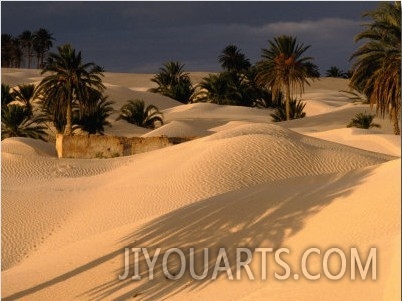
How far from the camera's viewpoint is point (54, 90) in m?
47.4

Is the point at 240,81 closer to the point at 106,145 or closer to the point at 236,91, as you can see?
the point at 236,91

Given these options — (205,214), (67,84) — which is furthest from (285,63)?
(205,214)

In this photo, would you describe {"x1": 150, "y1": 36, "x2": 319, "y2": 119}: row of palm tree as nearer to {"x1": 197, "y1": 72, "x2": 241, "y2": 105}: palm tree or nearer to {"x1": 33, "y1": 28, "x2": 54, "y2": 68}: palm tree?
{"x1": 197, "y1": 72, "x2": 241, "y2": 105}: palm tree

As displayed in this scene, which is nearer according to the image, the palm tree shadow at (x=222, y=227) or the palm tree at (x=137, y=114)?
the palm tree shadow at (x=222, y=227)

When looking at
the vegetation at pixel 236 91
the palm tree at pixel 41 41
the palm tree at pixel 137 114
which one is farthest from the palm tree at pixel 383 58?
the palm tree at pixel 41 41

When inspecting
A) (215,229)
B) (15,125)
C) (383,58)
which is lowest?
(15,125)

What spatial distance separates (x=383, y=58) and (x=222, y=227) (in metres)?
18.7

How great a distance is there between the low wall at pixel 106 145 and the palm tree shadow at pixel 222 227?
17.4m

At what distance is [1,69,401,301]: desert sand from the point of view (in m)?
14.2

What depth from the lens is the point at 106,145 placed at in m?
38.9

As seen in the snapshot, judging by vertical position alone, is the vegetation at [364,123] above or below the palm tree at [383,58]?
below

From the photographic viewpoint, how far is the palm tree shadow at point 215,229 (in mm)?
15742

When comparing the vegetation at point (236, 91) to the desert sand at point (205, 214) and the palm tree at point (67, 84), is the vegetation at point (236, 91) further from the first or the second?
the desert sand at point (205, 214)

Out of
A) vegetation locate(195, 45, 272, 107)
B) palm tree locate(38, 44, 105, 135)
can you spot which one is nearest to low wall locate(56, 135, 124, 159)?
palm tree locate(38, 44, 105, 135)
